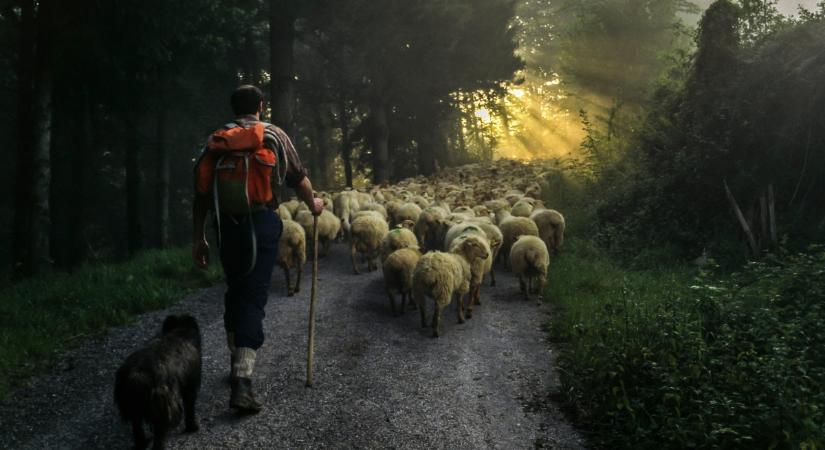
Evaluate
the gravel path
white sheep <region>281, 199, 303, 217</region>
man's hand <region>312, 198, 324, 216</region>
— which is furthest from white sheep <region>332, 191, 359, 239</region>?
man's hand <region>312, 198, 324, 216</region>

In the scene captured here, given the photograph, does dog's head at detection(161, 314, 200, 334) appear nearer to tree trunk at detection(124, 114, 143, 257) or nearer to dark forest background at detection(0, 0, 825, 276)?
dark forest background at detection(0, 0, 825, 276)

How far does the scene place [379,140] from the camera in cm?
2514

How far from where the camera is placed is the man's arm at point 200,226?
486cm

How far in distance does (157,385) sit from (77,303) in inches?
205

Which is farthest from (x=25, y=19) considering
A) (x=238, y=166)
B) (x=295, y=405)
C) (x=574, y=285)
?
(x=574, y=285)

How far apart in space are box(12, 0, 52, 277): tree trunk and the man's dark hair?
7.41 metres

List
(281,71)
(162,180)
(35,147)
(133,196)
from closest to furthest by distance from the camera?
(35,147), (133,196), (281,71), (162,180)

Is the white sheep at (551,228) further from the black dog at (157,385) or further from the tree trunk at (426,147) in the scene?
the tree trunk at (426,147)

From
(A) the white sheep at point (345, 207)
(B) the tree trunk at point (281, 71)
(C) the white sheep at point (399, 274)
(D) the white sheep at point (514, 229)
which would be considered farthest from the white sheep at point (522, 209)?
(B) the tree trunk at point (281, 71)

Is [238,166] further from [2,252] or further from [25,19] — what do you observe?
[2,252]

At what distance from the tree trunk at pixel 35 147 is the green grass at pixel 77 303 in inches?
38.2

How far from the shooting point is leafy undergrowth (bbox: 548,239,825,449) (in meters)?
4.23

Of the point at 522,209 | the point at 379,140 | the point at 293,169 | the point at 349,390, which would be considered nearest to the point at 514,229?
the point at 522,209

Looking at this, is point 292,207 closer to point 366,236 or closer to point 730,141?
point 366,236
